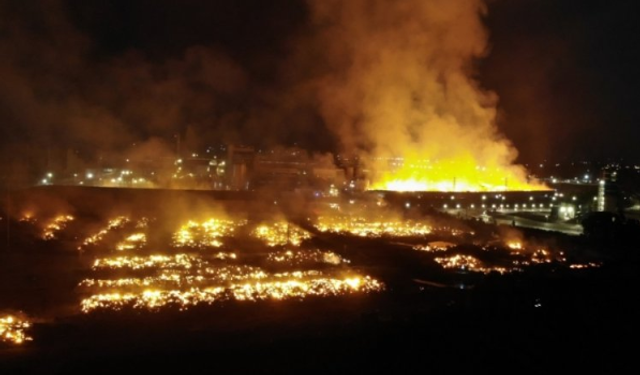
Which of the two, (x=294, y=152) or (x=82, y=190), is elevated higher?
(x=294, y=152)

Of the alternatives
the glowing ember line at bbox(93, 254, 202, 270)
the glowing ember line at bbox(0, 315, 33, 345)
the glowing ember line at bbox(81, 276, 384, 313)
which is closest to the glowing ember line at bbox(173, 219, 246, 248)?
the glowing ember line at bbox(93, 254, 202, 270)

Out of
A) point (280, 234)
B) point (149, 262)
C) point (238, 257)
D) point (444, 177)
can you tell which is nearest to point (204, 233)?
point (280, 234)

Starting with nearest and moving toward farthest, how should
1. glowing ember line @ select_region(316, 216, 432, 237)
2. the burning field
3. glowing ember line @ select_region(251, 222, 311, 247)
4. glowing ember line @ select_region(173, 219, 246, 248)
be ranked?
1. the burning field
2. glowing ember line @ select_region(173, 219, 246, 248)
3. glowing ember line @ select_region(251, 222, 311, 247)
4. glowing ember line @ select_region(316, 216, 432, 237)

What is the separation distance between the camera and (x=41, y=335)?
496 cm

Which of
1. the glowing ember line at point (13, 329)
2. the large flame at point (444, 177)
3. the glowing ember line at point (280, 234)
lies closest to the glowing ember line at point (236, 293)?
the glowing ember line at point (13, 329)

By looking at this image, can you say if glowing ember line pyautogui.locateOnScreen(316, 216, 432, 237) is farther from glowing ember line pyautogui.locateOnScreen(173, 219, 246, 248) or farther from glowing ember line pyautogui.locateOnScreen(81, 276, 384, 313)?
glowing ember line pyautogui.locateOnScreen(81, 276, 384, 313)

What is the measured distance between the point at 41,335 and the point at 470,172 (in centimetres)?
2439

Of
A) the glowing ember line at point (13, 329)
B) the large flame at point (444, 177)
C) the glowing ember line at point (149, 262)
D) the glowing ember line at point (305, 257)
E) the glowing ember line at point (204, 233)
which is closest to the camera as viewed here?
the glowing ember line at point (13, 329)

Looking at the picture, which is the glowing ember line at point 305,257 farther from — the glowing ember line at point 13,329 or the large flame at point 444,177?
the large flame at point 444,177

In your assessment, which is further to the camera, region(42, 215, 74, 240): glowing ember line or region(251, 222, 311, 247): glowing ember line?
region(251, 222, 311, 247): glowing ember line

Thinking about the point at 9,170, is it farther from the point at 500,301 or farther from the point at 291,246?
the point at 500,301

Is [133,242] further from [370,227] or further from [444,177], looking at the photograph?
[444,177]

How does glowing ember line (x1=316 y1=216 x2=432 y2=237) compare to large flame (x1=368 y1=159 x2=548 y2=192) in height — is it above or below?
below

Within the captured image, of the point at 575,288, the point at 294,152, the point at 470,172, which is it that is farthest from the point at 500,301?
the point at 470,172
